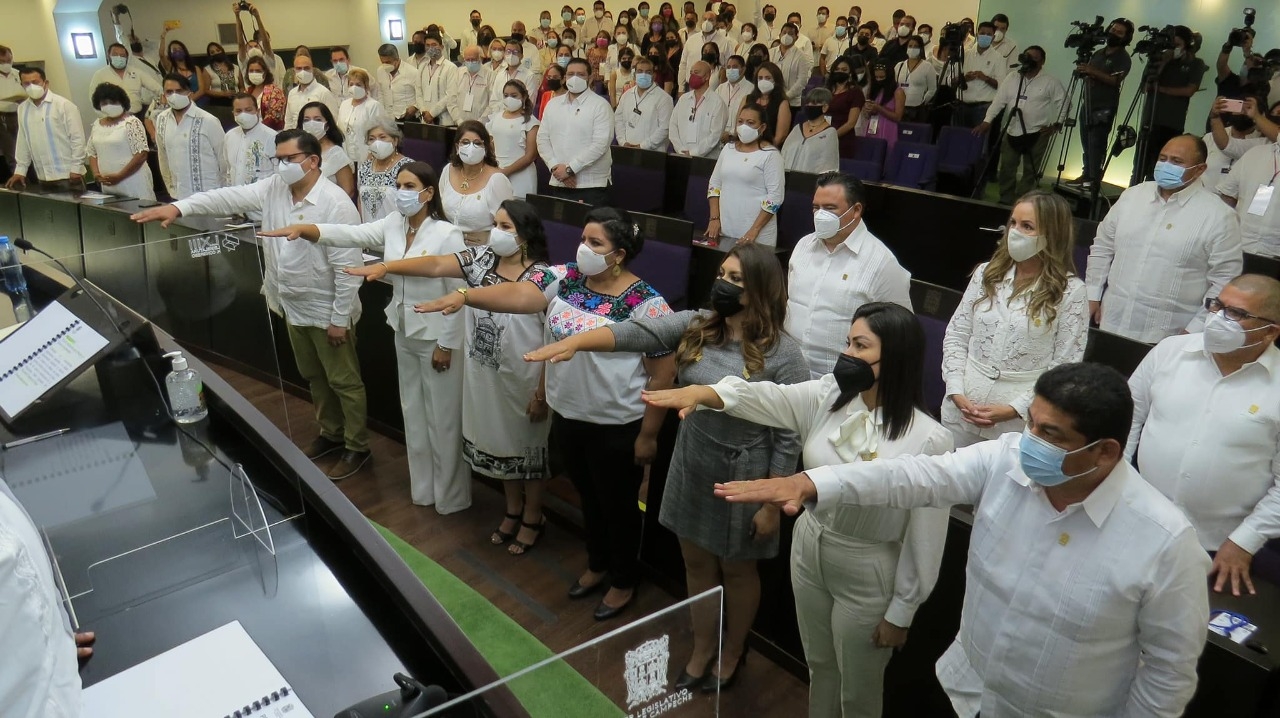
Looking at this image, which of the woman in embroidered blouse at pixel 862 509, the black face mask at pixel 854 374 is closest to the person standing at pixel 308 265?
the woman in embroidered blouse at pixel 862 509

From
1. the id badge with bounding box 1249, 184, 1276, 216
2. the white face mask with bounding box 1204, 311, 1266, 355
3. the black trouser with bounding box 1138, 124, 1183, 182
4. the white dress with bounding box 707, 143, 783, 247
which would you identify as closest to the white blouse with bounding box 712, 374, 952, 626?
the white face mask with bounding box 1204, 311, 1266, 355

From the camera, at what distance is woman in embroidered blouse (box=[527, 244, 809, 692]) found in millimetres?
A: 2334

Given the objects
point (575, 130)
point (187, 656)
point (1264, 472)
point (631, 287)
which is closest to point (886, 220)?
point (575, 130)

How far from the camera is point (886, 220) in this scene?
17.0 feet

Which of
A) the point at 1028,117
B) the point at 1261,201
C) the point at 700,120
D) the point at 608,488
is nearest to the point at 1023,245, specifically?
the point at 608,488

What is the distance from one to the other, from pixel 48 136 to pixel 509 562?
18.3ft

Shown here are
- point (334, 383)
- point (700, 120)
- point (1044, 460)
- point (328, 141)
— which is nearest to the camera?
point (1044, 460)

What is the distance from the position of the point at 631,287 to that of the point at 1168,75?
5828 millimetres

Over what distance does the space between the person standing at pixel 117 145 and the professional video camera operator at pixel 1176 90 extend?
24.1ft

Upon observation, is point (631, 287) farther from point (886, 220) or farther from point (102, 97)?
point (102, 97)

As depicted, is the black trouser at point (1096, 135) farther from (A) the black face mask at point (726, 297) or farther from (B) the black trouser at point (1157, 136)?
(A) the black face mask at point (726, 297)

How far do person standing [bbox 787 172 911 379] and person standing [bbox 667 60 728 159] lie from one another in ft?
12.5

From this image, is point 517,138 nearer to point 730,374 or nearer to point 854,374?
point 730,374

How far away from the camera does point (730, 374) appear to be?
7.73 feet
